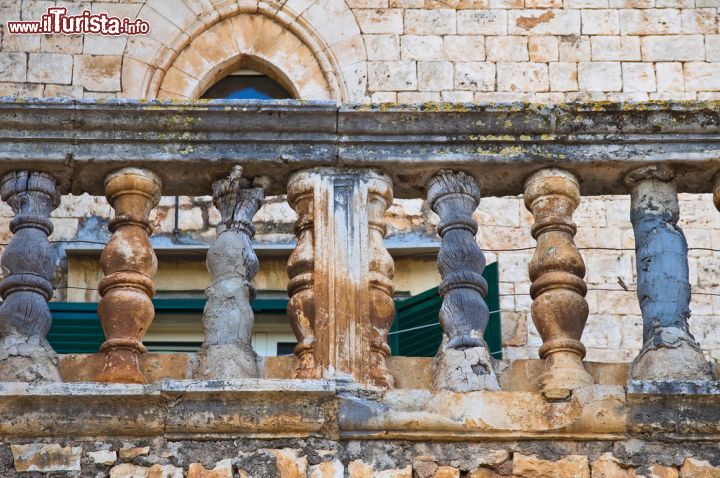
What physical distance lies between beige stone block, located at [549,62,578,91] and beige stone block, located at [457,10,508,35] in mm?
379

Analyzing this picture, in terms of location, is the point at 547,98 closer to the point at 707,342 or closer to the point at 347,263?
the point at 707,342

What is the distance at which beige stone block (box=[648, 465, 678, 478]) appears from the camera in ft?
18.5

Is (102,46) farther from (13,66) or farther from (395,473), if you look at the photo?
(395,473)

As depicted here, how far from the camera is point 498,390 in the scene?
5.76 meters

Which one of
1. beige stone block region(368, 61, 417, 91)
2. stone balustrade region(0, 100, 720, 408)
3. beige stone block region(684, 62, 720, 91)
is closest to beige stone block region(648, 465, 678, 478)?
stone balustrade region(0, 100, 720, 408)

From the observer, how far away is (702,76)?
10.1 meters

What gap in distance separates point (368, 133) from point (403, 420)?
116 cm

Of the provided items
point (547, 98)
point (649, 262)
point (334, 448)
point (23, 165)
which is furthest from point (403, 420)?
point (547, 98)

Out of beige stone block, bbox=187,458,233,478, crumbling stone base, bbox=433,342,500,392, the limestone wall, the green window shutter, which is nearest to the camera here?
beige stone block, bbox=187,458,233,478

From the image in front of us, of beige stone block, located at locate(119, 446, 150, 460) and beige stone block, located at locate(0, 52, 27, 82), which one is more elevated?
beige stone block, located at locate(0, 52, 27, 82)

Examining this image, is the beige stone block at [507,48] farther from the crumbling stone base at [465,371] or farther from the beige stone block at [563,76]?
the crumbling stone base at [465,371]

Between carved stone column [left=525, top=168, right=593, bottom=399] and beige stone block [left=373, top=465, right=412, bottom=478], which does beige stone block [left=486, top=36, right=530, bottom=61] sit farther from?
beige stone block [left=373, top=465, right=412, bottom=478]

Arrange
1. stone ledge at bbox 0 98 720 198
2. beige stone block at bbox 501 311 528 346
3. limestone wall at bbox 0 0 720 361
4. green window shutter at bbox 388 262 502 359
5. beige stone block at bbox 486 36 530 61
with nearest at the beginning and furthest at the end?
1. stone ledge at bbox 0 98 720 198
2. green window shutter at bbox 388 262 502 359
3. beige stone block at bbox 501 311 528 346
4. limestone wall at bbox 0 0 720 361
5. beige stone block at bbox 486 36 530 61

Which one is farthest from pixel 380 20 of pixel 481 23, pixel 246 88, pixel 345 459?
pixel 345 459
